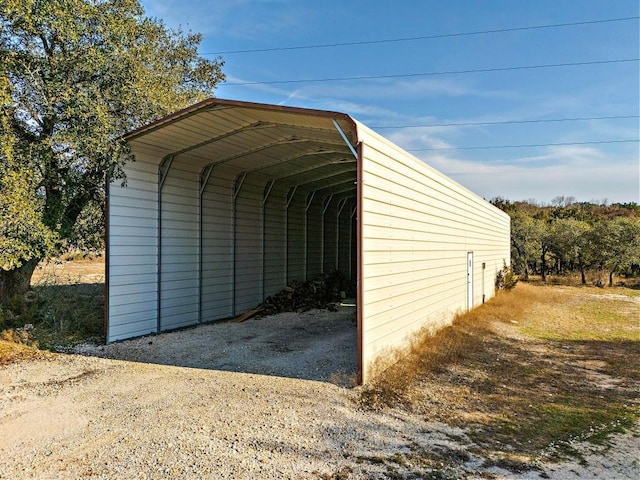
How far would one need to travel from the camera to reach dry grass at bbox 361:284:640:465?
12.0ft

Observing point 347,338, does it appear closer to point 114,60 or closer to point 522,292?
point 114,60

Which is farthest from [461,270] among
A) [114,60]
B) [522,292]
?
[114,60]

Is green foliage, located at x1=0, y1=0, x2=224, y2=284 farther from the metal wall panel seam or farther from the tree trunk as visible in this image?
the tree trunk

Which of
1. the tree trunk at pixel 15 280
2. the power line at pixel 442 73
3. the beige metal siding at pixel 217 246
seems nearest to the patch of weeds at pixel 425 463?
the beige metal siding at pixel 217 246

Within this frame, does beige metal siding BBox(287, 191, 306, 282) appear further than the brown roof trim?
Yes

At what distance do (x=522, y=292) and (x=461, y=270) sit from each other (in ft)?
20.5

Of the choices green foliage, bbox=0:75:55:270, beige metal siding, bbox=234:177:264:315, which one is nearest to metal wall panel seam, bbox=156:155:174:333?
green foliage, bbox=0:75:55:270

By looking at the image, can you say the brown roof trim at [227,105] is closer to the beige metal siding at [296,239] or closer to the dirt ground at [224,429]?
the dirt ground at [224,429]

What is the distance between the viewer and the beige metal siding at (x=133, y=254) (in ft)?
21.6

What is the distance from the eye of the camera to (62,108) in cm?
638

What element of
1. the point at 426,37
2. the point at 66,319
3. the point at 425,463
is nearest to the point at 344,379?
the point at 425,463

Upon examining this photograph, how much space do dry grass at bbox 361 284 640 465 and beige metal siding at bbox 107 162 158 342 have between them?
14.3 feet

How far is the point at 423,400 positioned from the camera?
4355 mm

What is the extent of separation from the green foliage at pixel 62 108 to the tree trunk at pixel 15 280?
4.11 ft
